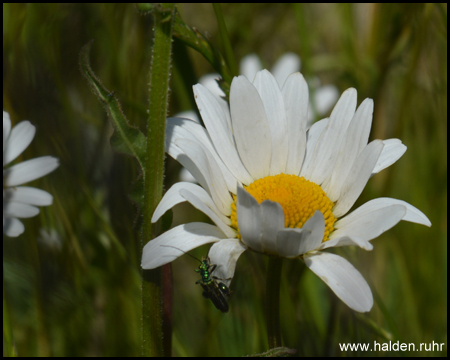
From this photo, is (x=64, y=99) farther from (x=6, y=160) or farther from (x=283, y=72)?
(x=283, y=72)

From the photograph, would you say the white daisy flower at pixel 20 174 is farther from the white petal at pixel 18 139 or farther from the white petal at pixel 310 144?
the white petal at pixel 310 144

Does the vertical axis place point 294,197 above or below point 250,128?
below

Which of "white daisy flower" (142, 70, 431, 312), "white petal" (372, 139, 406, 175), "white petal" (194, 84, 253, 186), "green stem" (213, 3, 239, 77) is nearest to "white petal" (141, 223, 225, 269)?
"white daisy flower" (142, 70, 431, 312)

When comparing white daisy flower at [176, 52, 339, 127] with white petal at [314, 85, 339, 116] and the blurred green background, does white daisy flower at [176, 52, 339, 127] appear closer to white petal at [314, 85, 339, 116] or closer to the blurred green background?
white petal at [314, 85, 339, 116]

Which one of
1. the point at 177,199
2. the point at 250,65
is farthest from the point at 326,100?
the point at 177,199

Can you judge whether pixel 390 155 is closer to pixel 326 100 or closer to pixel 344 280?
pixel 344 280

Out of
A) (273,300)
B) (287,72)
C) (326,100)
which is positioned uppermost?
(287,72)
